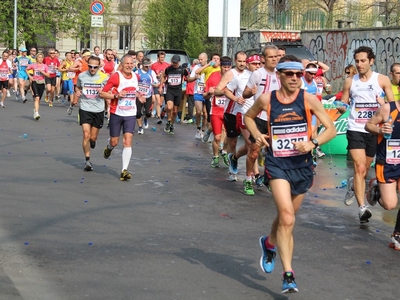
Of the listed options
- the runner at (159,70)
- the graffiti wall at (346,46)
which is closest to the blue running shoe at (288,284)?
the runner at (159,70)

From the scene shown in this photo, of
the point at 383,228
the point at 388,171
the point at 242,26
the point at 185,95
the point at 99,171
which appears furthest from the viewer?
the point at 242,26

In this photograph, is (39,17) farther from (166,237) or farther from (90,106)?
(166,237)

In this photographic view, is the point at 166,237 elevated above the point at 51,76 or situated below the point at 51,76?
below

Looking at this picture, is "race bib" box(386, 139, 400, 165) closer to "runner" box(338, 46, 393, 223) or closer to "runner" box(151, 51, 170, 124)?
"runner" box(338, 46, 393, 223)

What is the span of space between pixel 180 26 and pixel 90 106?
29932 millimetres

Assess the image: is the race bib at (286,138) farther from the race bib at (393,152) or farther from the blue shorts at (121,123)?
the blue shorts at (121,123)

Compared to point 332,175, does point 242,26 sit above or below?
above

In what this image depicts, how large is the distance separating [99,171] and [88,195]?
2.40m

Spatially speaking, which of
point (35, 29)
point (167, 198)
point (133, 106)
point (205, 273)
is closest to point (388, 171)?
point (205, 273)

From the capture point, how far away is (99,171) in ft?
44.1

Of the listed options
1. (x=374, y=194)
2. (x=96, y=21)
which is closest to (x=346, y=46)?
(x=96, y=21)

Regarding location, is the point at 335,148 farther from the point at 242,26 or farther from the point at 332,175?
the point at 242,26

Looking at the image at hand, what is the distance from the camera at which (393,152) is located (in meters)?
8.36

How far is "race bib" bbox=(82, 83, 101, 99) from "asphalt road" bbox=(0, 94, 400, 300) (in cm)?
117
